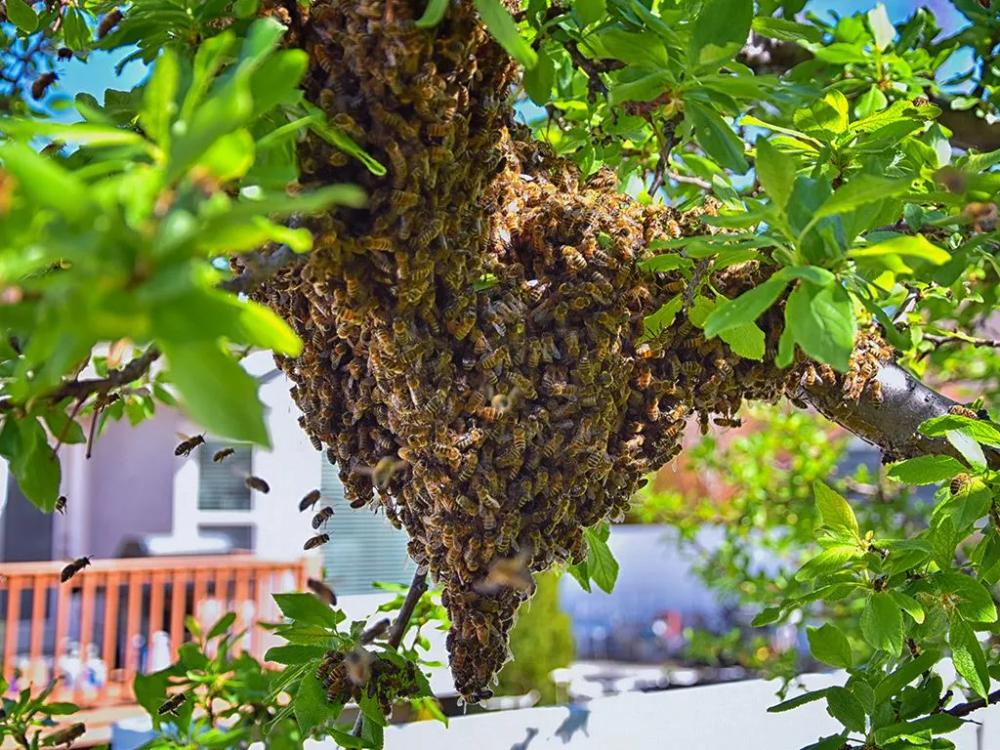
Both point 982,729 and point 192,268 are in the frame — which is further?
point 982,729

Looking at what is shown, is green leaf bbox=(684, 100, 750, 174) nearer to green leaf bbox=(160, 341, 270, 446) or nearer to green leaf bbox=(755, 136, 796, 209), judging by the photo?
green leaf bbox=(755, 136, 796, 209)

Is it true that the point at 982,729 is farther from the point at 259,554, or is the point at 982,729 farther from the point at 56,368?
the point at 259,554

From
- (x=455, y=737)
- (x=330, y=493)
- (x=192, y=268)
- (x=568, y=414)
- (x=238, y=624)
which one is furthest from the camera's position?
(x=238, y=624)

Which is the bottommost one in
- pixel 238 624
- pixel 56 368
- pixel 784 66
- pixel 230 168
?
pixel 238 624

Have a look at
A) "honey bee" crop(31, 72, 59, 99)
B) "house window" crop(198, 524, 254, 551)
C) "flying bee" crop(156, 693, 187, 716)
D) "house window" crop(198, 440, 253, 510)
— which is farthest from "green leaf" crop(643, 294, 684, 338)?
"house window" crop(198, 524, 254, 551)

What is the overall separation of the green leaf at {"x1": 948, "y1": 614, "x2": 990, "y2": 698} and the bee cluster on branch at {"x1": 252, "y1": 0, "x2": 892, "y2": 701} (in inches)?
15.5

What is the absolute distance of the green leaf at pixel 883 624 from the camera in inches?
43.7

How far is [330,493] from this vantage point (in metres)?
4.81

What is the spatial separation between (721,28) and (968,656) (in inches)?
31.4

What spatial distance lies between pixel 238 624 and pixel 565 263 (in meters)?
5.19

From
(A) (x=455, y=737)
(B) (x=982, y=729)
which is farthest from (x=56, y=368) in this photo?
(B) (x=982, y=729)

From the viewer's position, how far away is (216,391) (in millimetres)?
507

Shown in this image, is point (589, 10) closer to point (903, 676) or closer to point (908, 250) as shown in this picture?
point (908, 250)

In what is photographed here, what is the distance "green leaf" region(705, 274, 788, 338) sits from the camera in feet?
2.49
